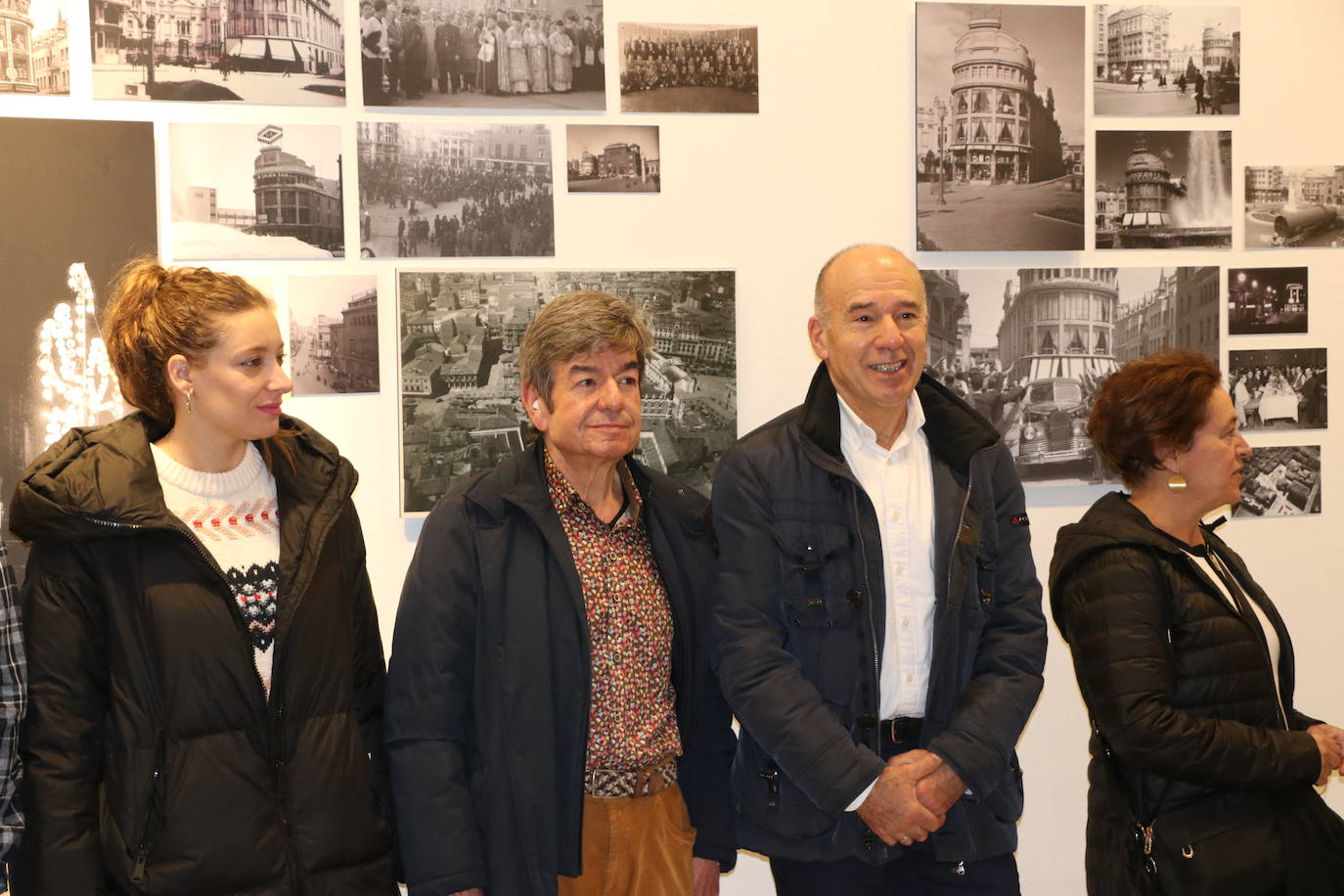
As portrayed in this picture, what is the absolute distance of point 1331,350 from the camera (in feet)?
10.8

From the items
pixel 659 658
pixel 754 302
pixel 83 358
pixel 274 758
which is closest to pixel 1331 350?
pixel 754 302

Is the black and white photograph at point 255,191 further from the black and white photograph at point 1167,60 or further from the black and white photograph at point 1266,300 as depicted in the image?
the black and white photograph at point 1266,300

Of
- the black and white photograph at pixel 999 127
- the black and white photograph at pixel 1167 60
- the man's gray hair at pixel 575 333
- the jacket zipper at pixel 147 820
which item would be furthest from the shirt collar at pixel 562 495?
the black and white photograph at pixel 1167 60

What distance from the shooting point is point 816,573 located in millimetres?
2160

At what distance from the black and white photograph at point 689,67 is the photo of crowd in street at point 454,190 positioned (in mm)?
257

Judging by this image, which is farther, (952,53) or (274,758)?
(952,53)

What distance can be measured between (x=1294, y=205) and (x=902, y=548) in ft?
6.07

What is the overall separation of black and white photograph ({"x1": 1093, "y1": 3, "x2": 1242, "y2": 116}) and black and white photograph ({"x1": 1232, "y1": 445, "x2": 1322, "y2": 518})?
926mm

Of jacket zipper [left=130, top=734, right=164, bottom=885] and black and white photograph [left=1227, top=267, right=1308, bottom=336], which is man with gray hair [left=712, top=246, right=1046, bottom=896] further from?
black and white photograph [left=1227, top=267, right=1308, bottom=336]

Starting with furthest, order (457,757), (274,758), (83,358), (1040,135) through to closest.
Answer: (1040,135)
(83,358)
(457,757)
(274,758)

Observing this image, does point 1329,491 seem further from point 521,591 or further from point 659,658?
point 521,591

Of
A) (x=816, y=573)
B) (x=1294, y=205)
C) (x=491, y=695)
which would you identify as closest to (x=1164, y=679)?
(x=816, y=573)

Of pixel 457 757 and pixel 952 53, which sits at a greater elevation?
pixel 952 53

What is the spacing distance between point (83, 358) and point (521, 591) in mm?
1298
